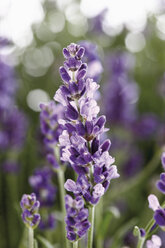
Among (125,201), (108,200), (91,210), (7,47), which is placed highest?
(7,47)

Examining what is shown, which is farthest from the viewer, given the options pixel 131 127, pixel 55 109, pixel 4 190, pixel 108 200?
pixel 131 127

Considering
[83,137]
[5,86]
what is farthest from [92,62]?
[5,86]

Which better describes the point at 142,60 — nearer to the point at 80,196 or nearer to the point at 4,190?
the point at 4,190

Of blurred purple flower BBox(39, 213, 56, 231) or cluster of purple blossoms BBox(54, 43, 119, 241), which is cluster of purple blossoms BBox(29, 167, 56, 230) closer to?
blurred purple flower BBox(39, 213, 56, 231)

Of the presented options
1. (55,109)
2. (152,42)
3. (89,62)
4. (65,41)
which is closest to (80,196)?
(55,109)

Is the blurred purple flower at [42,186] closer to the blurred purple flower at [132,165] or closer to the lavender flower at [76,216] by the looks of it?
the lavender flower at [76,216]

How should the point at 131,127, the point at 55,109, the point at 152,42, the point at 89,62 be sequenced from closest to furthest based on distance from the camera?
the point at 55,109 < the point at 89,62 < the point at 131,127 < the point at 152,42

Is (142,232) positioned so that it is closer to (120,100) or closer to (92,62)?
(92,62)
